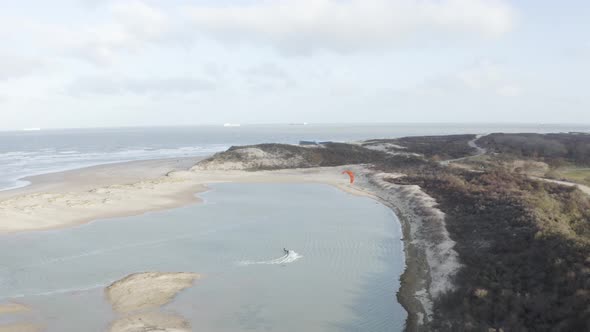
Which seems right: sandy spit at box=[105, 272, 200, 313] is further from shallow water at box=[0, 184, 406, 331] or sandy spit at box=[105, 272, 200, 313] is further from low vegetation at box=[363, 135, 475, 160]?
low vegetation at box=[363, 135, 475, 160]

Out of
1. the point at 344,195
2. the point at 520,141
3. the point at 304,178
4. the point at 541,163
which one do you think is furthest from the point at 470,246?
the point at 520,141

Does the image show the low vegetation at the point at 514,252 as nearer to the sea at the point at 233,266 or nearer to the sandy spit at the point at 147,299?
the sea at the point at 233,266

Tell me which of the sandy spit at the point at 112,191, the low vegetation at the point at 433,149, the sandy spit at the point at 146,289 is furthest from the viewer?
the low vegetation at the point at 433,149

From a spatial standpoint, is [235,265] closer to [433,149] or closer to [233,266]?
[233,266]

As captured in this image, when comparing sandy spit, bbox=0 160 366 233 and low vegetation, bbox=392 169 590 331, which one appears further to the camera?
sandy spit, bbox=0 160 366 233

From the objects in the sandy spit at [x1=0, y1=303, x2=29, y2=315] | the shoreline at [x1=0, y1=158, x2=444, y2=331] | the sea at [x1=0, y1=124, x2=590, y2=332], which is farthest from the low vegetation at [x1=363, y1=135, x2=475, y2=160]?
the sandy spit at [x1=0, y1=303, x2=29, y2=315]

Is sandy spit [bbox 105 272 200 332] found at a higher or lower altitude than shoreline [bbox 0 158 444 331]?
lower

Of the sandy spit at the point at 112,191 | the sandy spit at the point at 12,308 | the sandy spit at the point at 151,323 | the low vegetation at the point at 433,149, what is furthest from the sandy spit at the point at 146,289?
the low vegetation at the point at 433,149
